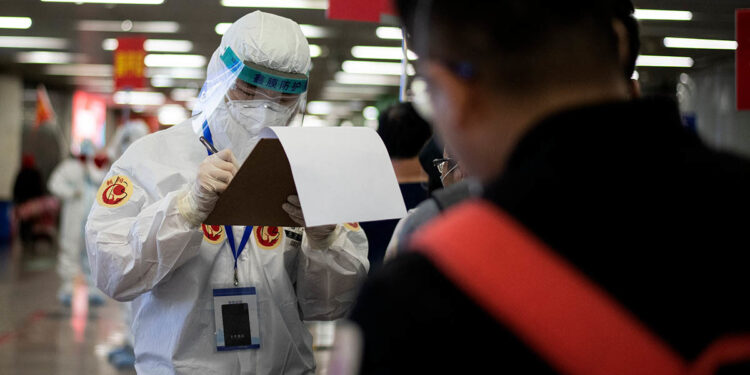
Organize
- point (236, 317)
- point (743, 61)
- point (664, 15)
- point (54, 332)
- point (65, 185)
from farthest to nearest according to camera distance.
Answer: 1. point (664, 15)
2. point (65, 185)
3. point (54, 332)
4. point (743, 61)
5. point (236, 317)

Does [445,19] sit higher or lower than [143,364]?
higher

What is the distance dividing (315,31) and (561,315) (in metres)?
12.5

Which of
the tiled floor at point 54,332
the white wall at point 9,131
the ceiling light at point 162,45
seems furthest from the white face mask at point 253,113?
the white wall at point 9,131

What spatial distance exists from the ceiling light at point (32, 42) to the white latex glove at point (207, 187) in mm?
14146

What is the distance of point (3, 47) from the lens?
15.8 m

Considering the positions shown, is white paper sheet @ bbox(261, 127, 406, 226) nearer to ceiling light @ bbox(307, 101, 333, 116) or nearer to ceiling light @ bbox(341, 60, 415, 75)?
ceiling light @ bbox(341, 60, 415, 75)

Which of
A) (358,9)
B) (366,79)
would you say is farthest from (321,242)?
(366,79)

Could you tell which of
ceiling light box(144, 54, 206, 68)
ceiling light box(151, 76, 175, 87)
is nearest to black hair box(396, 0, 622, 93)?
ceiling light box(144, 54, 206, 68)

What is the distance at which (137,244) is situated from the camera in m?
1.79

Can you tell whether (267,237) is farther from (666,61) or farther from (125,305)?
(666,61)

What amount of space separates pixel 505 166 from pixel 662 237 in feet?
0.51

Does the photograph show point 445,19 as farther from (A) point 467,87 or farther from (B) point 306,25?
(B) point 306,25

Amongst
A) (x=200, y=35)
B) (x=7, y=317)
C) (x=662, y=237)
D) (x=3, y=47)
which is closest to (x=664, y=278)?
(x=662, y=237)

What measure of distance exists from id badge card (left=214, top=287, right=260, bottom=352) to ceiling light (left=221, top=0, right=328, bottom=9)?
29.3ft
